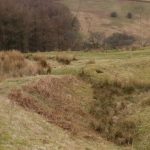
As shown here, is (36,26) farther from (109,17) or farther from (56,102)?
(56,102)

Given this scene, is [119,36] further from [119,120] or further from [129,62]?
[119,120]

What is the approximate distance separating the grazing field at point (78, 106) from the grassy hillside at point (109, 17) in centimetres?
4562

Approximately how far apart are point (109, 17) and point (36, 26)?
841 inches

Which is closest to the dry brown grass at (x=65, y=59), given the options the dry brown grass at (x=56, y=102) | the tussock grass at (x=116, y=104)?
the tussock grass at (x=116, y=104)

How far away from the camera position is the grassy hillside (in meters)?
70.1

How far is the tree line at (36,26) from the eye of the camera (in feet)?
173

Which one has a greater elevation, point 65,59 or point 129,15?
point 65,59

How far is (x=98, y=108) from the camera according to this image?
1788 cm

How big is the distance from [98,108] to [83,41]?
4561 cm

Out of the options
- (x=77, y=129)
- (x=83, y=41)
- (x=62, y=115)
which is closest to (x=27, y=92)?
(x=62, y=115)

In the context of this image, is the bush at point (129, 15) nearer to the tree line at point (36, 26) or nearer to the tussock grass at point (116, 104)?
the tree line at point (36, 26)

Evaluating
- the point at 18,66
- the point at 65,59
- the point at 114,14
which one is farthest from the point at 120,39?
the point at 18,66

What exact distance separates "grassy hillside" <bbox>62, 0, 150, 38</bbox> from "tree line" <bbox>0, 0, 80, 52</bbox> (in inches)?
148

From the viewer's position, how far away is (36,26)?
192 feet
